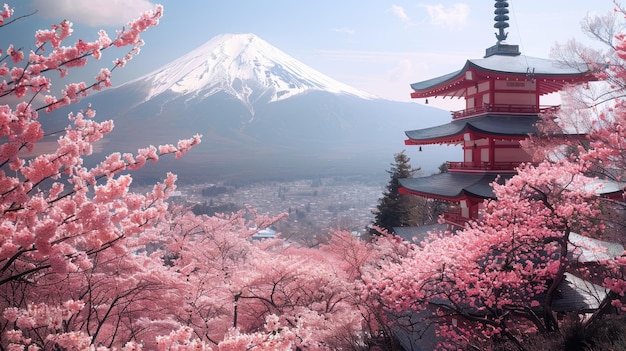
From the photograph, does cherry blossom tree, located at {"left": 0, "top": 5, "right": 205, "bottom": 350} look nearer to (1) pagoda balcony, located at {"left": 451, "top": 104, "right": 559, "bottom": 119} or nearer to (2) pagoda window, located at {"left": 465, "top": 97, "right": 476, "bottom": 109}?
(1) pagoda balcony, located at {"left": 451, "top": 104, "right": 559, "bottom": 119}

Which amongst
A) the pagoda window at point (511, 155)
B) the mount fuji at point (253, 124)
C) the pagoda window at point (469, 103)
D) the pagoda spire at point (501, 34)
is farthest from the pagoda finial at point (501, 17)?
the mount fuji at point (253, 124)

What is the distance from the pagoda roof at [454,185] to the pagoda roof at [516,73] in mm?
2244

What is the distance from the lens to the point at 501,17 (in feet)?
37.4

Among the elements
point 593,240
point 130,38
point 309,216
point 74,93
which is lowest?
point 309,216

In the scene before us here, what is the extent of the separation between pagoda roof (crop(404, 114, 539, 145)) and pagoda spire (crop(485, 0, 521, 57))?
2196 millimetres

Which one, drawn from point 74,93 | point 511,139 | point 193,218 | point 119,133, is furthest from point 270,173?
point 74,93

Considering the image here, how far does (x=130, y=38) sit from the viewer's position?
285cm

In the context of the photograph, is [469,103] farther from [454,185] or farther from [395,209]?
[395,209]

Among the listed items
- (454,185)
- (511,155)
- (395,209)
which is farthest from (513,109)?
(395,209)

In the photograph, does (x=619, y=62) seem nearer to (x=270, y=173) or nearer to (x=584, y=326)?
(x=584, y=326)

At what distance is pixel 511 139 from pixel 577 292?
3.28m

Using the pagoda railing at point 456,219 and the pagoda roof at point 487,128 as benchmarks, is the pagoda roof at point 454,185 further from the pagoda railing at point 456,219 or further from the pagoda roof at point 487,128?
the pagoda roof at point 487,128

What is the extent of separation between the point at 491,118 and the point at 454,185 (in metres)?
1.76

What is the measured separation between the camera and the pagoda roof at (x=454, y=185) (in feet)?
28.1
